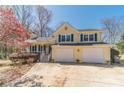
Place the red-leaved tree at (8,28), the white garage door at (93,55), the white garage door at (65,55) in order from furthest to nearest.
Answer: the white garage door at (65,55) → the white garage door at (93,55) → the red-leaved tree at (8,28)

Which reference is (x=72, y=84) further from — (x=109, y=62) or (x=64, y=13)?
(x=64, y=13)

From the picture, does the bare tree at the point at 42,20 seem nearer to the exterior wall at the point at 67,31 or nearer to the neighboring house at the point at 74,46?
the exterior wall at the point at 67,31

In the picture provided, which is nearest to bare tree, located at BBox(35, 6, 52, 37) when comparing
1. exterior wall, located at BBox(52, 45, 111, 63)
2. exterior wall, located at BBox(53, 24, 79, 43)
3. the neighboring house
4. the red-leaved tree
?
exterior wall, located at BBox(53, 24, 79, 43)

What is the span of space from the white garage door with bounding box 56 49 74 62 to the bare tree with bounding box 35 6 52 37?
443 centimetres

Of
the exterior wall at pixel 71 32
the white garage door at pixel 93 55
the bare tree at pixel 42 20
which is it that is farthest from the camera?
the bare tree at pixel 42 20

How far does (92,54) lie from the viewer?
1891cm

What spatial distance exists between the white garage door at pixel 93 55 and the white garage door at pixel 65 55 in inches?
49.8

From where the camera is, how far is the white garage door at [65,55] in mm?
19672

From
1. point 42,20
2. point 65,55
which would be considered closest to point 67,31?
point 65,55

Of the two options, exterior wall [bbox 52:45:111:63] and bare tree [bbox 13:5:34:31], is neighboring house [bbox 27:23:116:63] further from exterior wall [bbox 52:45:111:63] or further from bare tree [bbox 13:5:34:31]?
bare tree [bbox 13:5:34:31]

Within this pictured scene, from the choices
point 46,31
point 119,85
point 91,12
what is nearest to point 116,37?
point 91,12

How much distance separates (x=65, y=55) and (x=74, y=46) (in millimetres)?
1125

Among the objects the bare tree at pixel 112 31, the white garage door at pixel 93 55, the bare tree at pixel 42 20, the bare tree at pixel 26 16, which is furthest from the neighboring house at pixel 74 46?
the bare tree at pixel 112 31

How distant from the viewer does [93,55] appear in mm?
18875
